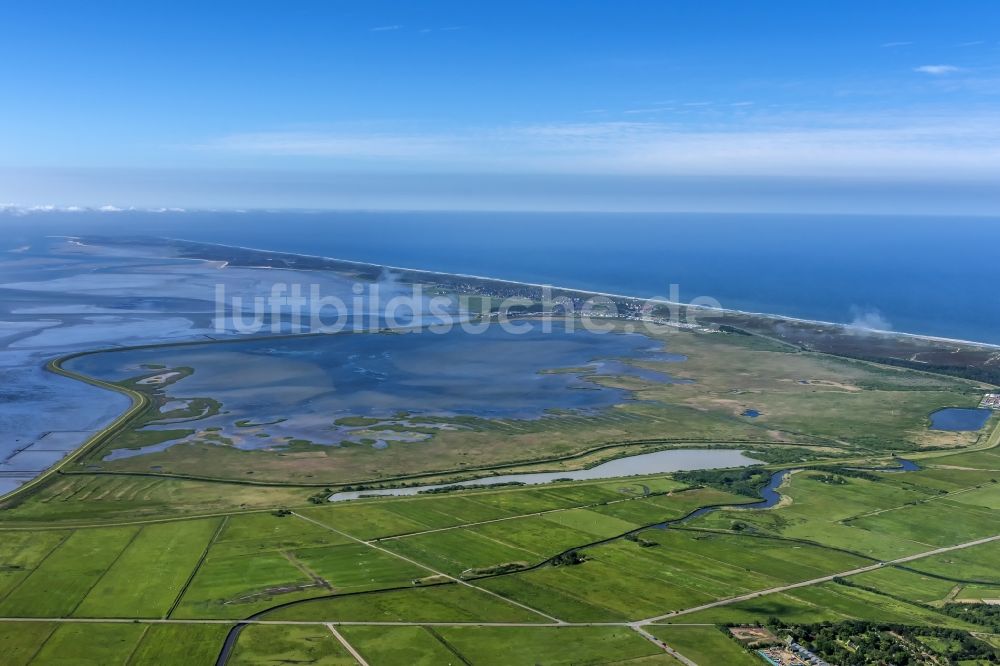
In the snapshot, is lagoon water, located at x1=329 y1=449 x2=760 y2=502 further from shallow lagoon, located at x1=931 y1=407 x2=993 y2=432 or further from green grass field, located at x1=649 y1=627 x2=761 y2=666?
green grass field, located at x1=649 y1=627 x2=761 y2=666

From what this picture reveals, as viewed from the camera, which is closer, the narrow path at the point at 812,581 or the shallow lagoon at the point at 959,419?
the narrow path at the point at 812,581

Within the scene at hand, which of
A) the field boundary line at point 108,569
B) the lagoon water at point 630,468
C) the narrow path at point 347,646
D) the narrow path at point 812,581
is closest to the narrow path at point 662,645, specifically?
the narrow path at point 812,581

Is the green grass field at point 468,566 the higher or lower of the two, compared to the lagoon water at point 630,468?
lower

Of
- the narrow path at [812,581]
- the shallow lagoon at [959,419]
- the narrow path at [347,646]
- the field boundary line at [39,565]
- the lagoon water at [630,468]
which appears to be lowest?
the narrow path at [347,646]

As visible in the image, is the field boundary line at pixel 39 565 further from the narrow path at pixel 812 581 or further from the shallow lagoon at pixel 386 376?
the narrow path at pixel 812 581

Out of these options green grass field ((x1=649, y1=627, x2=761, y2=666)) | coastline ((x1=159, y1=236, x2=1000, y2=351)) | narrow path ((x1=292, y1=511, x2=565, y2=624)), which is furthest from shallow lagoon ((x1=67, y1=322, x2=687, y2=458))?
green grass field ((x1=649, y1=627, x2=761, y2=666))

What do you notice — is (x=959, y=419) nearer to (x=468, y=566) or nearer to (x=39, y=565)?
(x=468, y=566)

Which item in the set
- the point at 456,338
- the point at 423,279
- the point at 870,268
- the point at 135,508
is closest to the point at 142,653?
the point at 135,508
